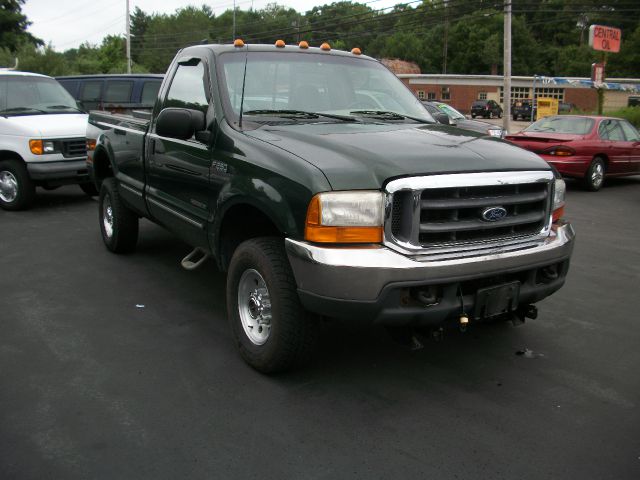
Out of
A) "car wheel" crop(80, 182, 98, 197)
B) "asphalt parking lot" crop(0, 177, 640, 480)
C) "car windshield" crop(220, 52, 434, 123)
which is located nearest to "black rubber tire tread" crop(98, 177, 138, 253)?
"asphalt parking lot" crop(0, 177, 640, 480)

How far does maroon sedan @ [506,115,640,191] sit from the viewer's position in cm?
1270

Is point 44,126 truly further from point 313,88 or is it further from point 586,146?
point 586,146

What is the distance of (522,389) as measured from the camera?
385 cm

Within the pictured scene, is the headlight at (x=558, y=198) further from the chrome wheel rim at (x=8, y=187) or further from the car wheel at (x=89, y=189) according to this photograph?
the car wheel at (x=89, y=189)

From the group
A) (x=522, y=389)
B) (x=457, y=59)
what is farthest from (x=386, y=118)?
(x=457, y=59)

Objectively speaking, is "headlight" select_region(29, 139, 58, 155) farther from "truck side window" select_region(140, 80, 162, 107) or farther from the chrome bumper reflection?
the chrome bumper reflection

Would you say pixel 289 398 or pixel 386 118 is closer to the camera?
pixel 289 398

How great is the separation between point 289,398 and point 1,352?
2.11 m

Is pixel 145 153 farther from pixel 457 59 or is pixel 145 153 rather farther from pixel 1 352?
pixel 457 59

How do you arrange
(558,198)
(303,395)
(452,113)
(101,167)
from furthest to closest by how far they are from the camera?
(452,113), (101,167), (558,198), (303,395)

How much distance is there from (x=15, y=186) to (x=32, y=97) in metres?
1.62

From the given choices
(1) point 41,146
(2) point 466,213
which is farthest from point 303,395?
(1) point 41,146

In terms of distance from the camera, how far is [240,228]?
4297mm

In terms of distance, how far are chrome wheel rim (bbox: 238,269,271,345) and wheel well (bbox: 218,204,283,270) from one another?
308 millimetres
